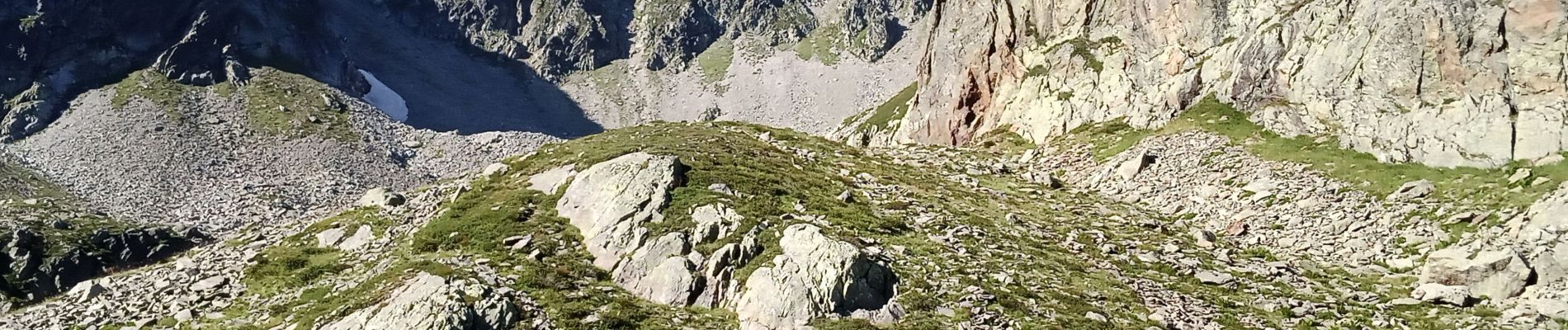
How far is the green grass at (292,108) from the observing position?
4449 inches

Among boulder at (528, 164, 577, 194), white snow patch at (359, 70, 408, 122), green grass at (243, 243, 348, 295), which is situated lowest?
white snow patch at (359, 70, 408, 122)

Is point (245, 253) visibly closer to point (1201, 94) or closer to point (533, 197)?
point (533, 197)

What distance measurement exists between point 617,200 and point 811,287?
32.0 feet

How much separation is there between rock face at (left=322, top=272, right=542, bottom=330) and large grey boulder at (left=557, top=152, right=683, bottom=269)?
15.9ft

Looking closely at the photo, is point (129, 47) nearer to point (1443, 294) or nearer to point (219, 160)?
point (219, 160)

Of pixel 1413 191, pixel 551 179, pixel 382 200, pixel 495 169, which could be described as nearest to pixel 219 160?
pixel 495 169

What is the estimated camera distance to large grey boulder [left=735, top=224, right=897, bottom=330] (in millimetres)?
20641

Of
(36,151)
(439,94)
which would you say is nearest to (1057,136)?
(36,151)

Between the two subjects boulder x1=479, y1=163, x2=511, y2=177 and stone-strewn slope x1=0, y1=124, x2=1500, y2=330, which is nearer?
stone-strewn slope x1=0, y1=124, x2=1500, y2=330

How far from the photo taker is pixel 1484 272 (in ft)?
71.7

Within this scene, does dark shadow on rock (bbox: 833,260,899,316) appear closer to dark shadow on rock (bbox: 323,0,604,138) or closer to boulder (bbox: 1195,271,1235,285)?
boulder (bbox: 1195,271,1235,285)

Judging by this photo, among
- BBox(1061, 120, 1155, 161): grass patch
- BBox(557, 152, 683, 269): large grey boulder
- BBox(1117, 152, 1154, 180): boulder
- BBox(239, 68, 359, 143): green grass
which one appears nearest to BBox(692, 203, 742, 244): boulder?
BBox(557, 152, 683, 269): large grey boulder

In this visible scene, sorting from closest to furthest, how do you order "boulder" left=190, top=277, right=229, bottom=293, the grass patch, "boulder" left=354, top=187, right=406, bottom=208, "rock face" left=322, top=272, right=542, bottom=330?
"rock face" left=322, top=272, right=542, bottom=330, "boulder" left=190, top=277, right=229, bottom=293, "boulder" left=354, top=187, right=406, bottom=208, the grass patch

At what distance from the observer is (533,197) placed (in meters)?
32.3
